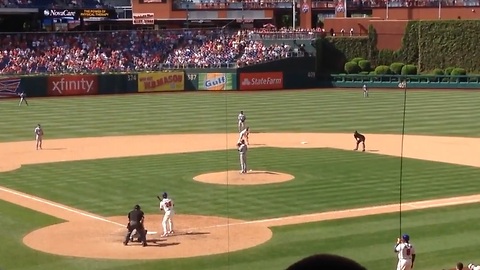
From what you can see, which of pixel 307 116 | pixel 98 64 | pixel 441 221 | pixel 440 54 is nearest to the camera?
pixel 441 221

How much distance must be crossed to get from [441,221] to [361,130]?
22.5 meters

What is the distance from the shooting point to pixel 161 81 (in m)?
69.6

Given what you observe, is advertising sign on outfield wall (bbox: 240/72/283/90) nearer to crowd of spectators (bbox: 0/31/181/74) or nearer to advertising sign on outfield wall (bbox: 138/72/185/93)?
advertising sign on outfield wall (bbox: 138/72/185/93)

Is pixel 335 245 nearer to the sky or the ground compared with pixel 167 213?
nearer to the ground

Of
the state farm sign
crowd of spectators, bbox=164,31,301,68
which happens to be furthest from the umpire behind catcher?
the state farm sign

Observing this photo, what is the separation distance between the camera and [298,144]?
4028cm

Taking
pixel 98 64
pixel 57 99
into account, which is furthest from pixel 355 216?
pixel 98 64

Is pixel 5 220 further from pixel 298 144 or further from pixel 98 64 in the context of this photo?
pixel 98 64

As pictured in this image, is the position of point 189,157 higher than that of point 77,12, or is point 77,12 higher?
point 77,12

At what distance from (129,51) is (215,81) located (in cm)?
1055

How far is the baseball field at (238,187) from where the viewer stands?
19891 millimetres

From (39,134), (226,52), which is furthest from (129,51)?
(39,134)

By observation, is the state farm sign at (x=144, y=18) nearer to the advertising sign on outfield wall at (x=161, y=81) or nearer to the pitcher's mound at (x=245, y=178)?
the advertising sign on outfield wall at (x=161, y=81)

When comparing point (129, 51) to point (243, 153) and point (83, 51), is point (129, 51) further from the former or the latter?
point (243, 153)
